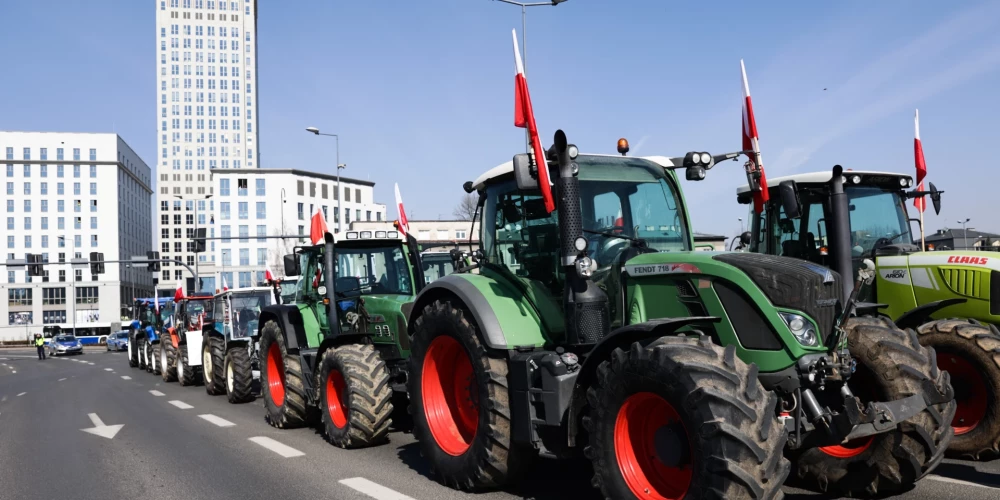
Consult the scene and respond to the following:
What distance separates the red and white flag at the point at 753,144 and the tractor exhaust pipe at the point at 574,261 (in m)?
1.62

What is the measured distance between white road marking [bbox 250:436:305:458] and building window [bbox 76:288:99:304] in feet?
357

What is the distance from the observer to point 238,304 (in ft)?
53.3

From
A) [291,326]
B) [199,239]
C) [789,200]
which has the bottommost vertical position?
[291,326]

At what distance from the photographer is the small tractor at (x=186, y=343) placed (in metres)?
17.2

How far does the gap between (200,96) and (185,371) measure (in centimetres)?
14049

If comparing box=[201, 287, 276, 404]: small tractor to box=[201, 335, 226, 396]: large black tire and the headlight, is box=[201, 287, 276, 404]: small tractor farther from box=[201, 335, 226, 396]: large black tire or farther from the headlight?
the headlight

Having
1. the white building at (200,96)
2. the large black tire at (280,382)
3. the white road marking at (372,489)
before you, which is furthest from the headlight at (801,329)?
the white building at (200,96)

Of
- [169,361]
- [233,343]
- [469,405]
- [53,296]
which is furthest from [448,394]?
[53,296]

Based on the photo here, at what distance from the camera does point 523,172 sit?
5.22 meters

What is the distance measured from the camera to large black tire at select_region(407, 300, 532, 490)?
563 centimetres

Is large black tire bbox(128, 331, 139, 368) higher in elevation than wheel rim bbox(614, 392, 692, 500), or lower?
lower

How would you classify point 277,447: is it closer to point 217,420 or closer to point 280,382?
point 280,382

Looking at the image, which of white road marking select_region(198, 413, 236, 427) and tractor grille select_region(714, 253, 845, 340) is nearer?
tractor grille select_region(714, 253, 845, 340)

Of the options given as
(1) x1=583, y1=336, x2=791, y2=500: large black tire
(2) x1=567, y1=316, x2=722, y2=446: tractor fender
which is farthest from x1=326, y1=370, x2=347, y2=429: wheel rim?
(1) x1=583, y1=336, x2=791, y2=500: large black tire
